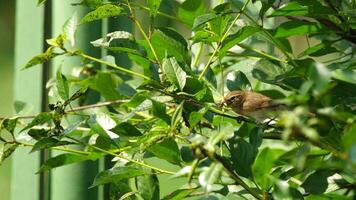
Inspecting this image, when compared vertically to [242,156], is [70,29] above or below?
above

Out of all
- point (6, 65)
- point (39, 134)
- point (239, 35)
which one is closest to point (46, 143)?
point (39, 134)

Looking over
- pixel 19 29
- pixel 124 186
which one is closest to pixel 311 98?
pixel 124 186

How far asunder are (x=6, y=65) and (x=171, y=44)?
1.21 m

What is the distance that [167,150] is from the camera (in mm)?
912

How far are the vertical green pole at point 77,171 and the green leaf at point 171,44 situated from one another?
1.83 ft

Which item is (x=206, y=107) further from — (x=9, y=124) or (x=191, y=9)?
(x=9, y=124)

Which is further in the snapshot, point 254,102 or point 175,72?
point 254,102

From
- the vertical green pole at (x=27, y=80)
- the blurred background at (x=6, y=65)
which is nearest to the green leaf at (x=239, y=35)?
the vertical green pole at (x=27, y=80)

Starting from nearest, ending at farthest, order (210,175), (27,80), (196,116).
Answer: (210,175), (196,116), (27,80)

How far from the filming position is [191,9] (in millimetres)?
1054

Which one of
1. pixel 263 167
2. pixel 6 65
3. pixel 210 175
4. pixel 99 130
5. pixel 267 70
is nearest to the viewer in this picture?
pixel 210 175

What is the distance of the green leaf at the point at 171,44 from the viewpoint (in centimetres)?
101

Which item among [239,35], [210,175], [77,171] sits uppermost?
[239,35]

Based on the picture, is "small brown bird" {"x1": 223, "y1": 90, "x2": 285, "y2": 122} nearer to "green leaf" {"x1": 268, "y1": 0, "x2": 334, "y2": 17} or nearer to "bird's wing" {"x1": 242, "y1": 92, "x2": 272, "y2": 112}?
"bird's wing" {"x1": 242, "y1": 92, "x2": 272, "y2": 112}
